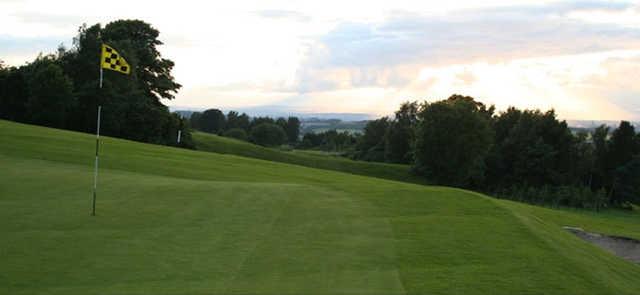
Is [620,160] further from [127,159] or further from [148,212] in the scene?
[148,212]

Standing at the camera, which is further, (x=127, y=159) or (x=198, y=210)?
(x=127, y=159)

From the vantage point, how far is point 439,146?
7038cm

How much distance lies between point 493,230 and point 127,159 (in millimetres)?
25200

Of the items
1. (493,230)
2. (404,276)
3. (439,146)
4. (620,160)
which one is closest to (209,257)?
(404,276)

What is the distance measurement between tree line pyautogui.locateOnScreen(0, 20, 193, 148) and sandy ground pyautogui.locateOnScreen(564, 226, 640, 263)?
49.6 m

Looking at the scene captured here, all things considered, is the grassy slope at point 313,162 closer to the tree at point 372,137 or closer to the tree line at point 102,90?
the tree line at point 102,90

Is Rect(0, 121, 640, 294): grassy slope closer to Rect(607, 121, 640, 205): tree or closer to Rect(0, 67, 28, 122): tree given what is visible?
Rect(0, 67, 28, 122): tree

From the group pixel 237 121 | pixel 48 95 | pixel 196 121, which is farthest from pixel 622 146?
pixel 196 121

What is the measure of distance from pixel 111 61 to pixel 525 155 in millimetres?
74318

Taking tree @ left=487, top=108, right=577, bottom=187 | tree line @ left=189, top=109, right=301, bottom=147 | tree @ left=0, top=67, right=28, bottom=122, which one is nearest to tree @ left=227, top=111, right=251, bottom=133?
tree line @ left=189, top=109, right=301, bottom=147

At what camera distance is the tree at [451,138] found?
227 ft

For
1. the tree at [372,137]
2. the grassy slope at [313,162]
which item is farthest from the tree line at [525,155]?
the tree at [372,137]

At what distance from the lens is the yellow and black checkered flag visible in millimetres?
18641

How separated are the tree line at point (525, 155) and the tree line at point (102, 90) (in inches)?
1288
